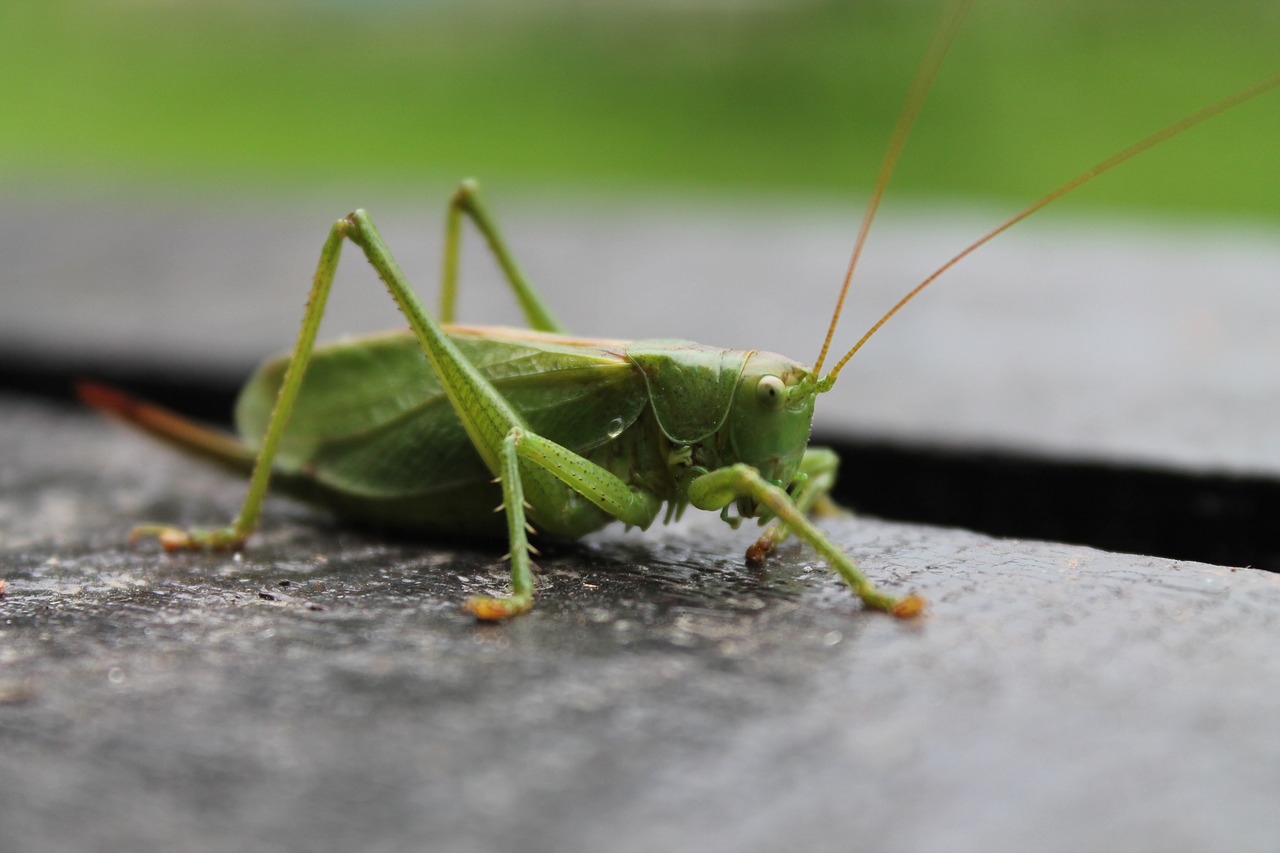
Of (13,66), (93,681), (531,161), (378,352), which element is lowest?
→ (93,681)

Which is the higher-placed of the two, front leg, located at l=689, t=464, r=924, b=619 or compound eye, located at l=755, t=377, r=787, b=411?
compound eye, located at l=755, t=377, r=787, b=411

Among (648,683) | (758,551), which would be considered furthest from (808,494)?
(648,683)

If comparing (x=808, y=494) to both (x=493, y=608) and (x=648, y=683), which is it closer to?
(x=493, y=608)

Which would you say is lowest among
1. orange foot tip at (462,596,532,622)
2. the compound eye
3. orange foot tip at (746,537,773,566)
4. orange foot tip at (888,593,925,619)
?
orange foot tip at (462,596,532,622)

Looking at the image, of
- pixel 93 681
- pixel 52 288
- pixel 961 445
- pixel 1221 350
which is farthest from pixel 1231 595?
pixel 52 288

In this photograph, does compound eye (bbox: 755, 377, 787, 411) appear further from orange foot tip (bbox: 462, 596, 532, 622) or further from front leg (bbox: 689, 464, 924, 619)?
orange foot tip (bbox: 462, 596, 532, 622)

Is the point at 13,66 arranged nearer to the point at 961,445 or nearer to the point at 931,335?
the point at 931,335

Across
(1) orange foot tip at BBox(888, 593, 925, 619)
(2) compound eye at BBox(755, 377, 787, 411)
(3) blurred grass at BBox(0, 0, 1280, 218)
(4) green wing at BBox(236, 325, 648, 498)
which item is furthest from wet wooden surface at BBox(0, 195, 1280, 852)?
(3) blurred grass at BBox(0, 0, 1280, 218)
